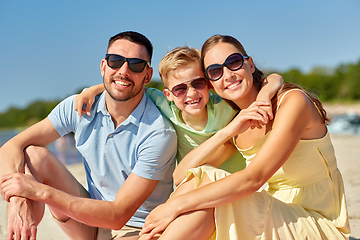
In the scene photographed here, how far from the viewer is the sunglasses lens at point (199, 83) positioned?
10.5ft

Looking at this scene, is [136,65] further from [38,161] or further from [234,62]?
[38,161]

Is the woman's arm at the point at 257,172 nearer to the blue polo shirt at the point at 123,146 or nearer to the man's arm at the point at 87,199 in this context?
the man's arm at the point at 87,199

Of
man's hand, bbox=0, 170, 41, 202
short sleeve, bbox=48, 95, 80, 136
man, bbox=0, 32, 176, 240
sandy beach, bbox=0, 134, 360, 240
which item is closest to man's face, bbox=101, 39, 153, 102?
man, bbox=0, 32, 176, 240

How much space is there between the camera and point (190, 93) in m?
3.15

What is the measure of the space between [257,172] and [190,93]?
1106 millimetres

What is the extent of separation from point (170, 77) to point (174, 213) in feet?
4.89

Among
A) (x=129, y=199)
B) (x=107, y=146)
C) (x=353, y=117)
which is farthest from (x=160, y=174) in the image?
(x=353, y=117)

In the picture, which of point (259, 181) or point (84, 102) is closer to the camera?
point (259, 181)

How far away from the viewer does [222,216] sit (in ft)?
7.54

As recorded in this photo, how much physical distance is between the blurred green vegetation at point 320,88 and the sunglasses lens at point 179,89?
48.5 metres

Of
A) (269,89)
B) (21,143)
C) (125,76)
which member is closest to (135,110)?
(125,76)

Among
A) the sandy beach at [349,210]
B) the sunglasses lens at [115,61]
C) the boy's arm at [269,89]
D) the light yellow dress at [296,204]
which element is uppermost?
the sunglasses lens at [115,61]

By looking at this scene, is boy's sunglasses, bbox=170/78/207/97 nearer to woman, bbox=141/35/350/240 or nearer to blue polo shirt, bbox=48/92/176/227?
woman, bbox=141/35/350/240

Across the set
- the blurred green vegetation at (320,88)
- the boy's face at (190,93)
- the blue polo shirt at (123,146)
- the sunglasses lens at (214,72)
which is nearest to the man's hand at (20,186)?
the blue polo shirt at (123,146)
